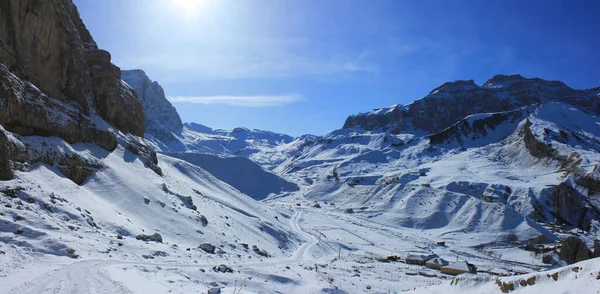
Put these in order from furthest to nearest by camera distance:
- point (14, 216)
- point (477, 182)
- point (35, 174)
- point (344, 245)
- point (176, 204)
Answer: point (477, 182) < point (344, 245) < point (176, 204) < point (35, 174) < point (14, 216)

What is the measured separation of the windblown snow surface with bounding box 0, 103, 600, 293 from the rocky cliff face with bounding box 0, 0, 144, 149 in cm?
245

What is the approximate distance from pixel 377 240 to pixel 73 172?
177 feet

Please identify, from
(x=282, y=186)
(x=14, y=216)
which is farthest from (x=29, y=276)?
(x=282, y=186)

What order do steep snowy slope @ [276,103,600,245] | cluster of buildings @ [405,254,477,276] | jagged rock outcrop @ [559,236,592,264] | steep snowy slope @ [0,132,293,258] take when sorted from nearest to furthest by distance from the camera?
steep snowy slope @ [0,132,293,258], cluster of buildings @ [405,254,477,276], jagged rock outcrop @ [559,236,592,264], steep snowy slope @ [276,103,600,245]

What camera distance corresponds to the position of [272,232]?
182 feet

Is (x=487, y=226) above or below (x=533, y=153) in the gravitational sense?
below

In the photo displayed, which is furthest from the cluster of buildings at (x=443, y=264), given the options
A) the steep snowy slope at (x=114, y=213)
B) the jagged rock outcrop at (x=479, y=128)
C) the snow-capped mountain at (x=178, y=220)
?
the jagged rock outcrop at (x=479, y=128)

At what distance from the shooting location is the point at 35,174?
3331 centimetres

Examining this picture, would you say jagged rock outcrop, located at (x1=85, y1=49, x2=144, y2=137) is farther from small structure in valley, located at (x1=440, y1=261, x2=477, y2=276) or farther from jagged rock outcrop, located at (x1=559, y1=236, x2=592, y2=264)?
jagged rock outcrop, located at (x1=559, y1=236, x2=592, y2=264)

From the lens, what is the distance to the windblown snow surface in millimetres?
17422

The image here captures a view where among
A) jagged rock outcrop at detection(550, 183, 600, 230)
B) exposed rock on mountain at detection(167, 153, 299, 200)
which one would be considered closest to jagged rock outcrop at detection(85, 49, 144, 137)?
exposed rock on mountain at detection(167, 153, 299, 200)

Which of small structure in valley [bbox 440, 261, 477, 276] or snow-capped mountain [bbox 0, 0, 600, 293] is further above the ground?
snow-capped mountain [bbox 0, 0, 600, 293]

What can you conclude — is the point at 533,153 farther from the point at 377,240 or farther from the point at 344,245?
the point at 344,245

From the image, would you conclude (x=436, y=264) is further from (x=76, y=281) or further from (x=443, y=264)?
(x=76, y=281)
